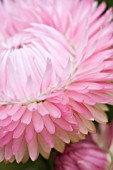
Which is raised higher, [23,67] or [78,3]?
[78,3]

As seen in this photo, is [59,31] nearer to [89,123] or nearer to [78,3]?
[78,3]

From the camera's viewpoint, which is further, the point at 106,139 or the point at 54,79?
the point at 106,139

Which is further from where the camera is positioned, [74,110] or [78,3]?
[78,3]

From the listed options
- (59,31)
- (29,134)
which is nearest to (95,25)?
(59,31)

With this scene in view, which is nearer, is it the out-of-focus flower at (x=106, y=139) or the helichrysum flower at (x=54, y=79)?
the helichrysum flower at (x=54, y=79)

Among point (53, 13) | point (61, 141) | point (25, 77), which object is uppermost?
point (53, 13)

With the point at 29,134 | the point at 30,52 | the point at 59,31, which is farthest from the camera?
the point at 59,31
